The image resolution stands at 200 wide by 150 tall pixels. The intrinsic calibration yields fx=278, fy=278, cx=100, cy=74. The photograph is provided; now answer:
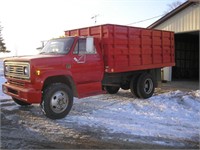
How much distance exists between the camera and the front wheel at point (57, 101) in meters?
7.31

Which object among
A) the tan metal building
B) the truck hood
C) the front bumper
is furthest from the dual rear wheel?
the tan metal building

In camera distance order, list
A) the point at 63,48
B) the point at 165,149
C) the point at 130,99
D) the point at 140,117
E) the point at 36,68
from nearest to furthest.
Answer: the point at 165,149, the point at 36,68, the point at 140,117, the point at 63,48, the point at 130,99

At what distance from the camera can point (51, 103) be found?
24.3 ft

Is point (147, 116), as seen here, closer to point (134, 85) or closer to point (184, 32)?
point (134, 85)

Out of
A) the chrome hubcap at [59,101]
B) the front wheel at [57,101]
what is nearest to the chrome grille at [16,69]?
the front wheel at [57,101]

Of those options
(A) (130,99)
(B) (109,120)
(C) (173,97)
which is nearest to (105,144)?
(B) (109,120)

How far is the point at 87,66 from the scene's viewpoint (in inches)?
336

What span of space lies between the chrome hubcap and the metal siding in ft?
32.3

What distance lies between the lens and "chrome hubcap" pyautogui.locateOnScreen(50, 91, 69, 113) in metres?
7.47

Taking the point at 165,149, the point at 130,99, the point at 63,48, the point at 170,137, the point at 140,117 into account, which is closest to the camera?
the point at 165,149

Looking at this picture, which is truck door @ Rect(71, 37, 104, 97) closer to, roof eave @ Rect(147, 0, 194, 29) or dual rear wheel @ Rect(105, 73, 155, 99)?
dual rear wheel @ Rect(105, 73, 155, 99)

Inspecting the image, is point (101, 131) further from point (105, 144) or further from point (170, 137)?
point (170, 137)

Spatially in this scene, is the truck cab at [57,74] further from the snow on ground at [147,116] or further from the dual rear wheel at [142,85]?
the dual rear wheel at [142,85]

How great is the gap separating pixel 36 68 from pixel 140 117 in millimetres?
3126
